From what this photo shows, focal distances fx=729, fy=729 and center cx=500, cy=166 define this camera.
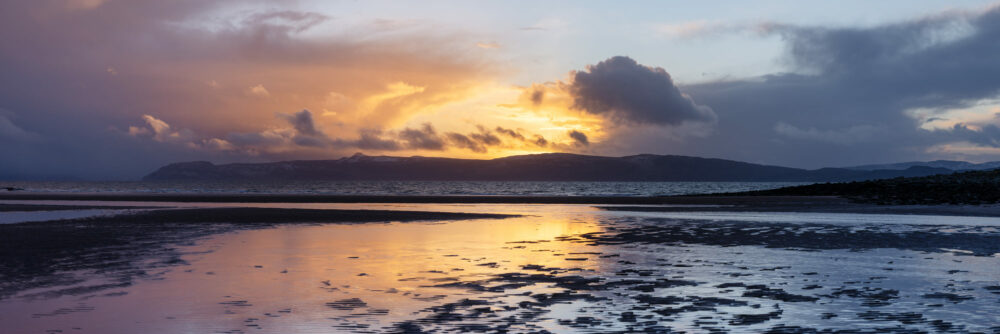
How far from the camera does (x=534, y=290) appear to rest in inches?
559

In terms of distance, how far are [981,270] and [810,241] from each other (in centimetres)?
788

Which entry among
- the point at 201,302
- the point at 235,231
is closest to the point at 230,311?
the point at 201,302

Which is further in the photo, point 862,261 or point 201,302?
point 862,261

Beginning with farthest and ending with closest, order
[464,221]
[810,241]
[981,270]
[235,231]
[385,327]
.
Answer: [464,221], [235,231], [810,241], [981,270], [385,327]

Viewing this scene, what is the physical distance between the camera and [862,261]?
18828mm

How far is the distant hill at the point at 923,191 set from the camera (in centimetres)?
5356

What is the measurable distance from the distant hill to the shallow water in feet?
114

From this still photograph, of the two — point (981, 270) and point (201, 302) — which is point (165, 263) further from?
point (981, 270)

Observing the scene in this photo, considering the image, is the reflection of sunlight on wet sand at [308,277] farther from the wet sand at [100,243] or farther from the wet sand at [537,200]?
the wet sand at [537,200]

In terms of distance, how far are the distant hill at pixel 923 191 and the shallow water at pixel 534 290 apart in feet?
114

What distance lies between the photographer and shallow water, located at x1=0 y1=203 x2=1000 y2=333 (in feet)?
36.0

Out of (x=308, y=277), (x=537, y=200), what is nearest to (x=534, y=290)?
(x=308, y=277)

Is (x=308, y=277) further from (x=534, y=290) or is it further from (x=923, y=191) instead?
(x=923, y=191)

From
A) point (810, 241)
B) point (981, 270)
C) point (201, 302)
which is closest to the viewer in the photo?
point (201, 302)
